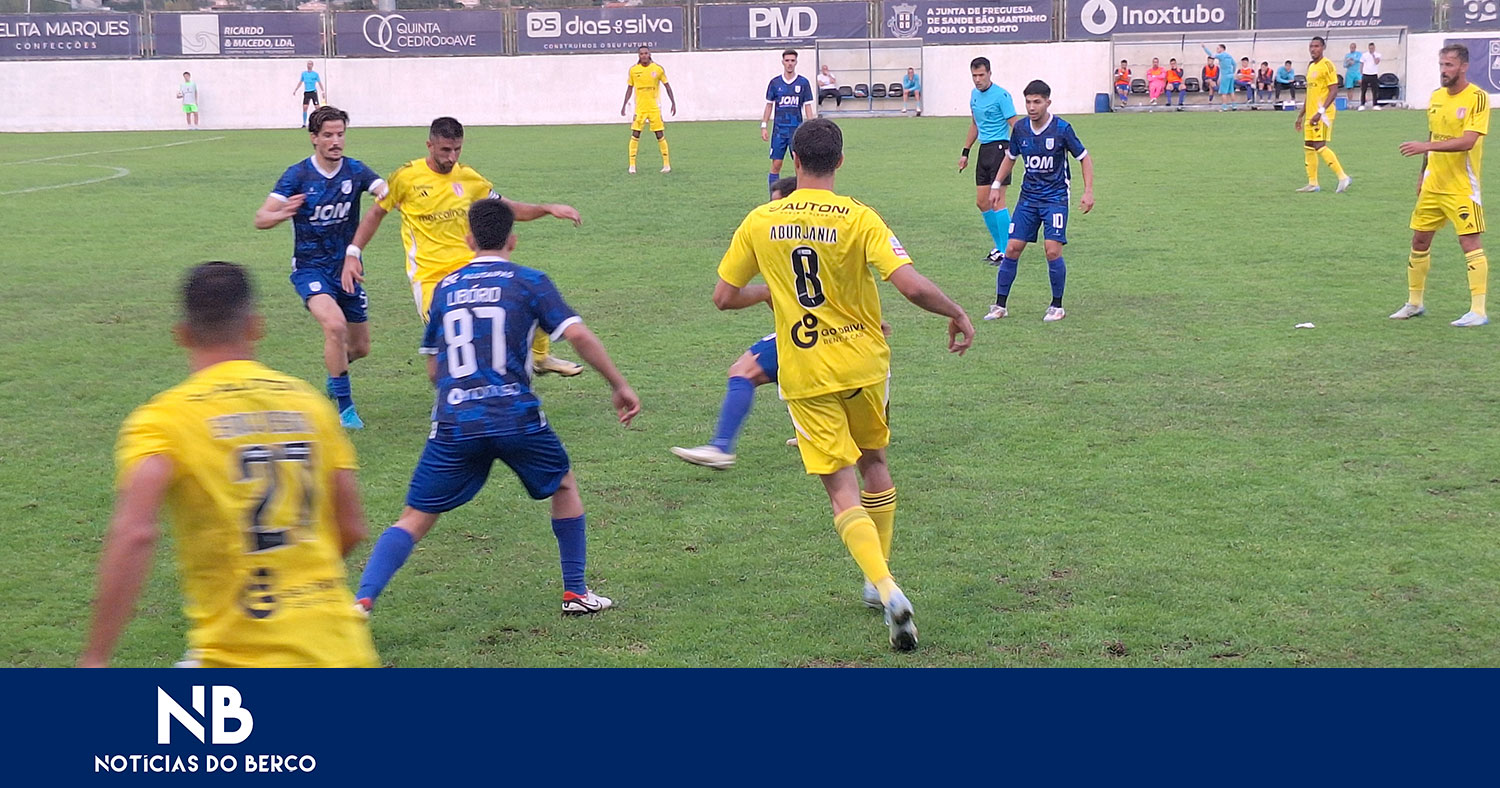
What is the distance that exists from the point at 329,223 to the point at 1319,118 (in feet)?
55.9

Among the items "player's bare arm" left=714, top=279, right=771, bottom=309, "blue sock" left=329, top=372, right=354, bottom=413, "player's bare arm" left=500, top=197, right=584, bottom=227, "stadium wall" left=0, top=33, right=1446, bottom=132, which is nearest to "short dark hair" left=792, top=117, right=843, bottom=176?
"player's bare arm" left=714, top=279, right=771, bottom=309

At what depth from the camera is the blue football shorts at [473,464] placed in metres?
5.69

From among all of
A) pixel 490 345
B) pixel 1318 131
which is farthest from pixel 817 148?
pixel 1318 131

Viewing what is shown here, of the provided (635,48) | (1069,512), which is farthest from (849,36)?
(1069,512)

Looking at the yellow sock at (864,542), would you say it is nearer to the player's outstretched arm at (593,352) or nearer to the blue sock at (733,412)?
the player's outstretched arm at (593,352)

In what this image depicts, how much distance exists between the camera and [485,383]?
563 centimetres

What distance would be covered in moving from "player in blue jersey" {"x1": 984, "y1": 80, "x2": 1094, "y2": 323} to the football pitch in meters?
0.46

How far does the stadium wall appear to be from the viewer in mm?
46844

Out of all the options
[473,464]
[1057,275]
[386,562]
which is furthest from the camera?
[1057,275]

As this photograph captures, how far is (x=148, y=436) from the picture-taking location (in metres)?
3.45

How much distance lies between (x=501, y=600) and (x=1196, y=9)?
46.1 m

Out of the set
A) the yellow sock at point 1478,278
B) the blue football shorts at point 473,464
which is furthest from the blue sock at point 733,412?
the yellow sock at point 1478,278
